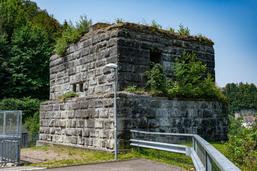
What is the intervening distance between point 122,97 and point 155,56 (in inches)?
132

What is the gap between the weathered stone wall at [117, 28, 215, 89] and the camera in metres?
15.6

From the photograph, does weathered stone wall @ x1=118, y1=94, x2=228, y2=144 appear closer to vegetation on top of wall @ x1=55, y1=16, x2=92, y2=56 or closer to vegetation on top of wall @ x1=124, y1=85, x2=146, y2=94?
vegetation on top of wall @ x1=124, y1=85, x2=146, y2=94

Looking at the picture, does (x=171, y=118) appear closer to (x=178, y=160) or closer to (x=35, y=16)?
(x=178, y=160)

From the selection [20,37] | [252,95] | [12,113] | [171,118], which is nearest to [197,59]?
[171,118]

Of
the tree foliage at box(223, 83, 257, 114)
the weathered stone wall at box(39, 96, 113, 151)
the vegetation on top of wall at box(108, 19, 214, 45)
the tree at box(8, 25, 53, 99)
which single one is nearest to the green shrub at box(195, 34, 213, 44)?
the vegetation on top of wall at box(108, 19, 214, 45)

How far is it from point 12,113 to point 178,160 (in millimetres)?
6012

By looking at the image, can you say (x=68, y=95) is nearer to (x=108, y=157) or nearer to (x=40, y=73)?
(x=108, y=157)

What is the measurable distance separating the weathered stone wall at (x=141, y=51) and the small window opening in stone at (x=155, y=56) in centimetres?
9

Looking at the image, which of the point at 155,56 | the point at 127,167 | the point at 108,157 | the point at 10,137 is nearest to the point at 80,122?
the point at 108,157

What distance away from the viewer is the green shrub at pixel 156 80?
630 inches

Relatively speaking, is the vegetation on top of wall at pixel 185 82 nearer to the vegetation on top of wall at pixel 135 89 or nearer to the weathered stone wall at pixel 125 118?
the vegetation on top of wall at pixel 135 89

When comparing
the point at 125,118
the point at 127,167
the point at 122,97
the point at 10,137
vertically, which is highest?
the point at 122,97

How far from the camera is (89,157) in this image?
14000mm

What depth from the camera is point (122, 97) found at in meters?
14.5
